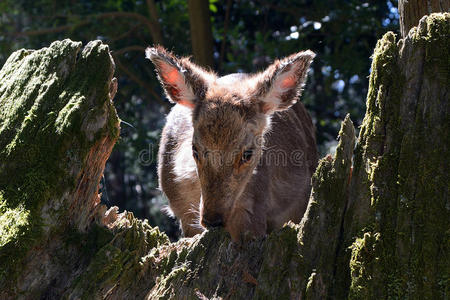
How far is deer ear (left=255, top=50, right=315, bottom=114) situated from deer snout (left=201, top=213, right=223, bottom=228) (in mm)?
1285

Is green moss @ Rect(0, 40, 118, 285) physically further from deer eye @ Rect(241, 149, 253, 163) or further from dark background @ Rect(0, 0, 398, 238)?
dark background @ Rect(0, 0, 398, 238)

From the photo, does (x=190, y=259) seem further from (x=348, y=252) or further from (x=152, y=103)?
(x=152, y=103)

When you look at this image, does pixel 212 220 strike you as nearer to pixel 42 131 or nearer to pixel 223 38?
pixel 42 131

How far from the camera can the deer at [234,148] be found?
4.82 metres

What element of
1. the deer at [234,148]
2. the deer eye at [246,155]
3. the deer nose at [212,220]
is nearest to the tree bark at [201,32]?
the deer at [234,148]

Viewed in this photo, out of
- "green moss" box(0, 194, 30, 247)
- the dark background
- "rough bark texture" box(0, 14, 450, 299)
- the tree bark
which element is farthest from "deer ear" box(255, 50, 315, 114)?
"green moss" box(0, 194, 30, 247)

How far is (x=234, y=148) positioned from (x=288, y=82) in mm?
936

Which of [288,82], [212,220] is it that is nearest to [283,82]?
[288,82]

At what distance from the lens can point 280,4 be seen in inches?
324

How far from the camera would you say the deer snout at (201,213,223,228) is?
176 inches

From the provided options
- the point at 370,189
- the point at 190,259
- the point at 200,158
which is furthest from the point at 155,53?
the point at 370,189

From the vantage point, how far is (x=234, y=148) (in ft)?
16.0

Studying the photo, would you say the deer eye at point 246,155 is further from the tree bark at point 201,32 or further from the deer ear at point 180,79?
the tree bark at point 201,32

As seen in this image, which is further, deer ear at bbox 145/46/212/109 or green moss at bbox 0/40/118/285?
deer ear at bbox 145/46/212/109
